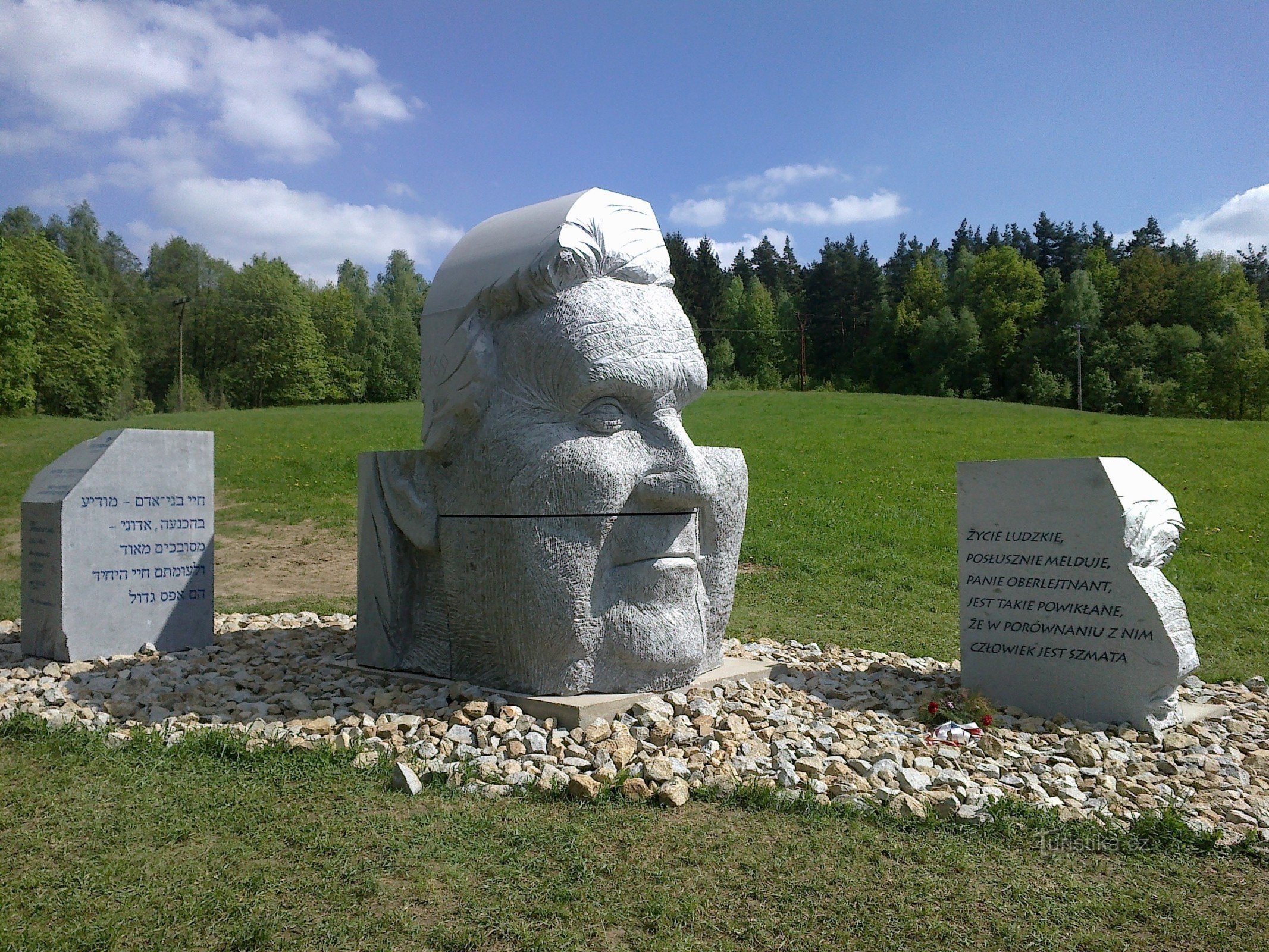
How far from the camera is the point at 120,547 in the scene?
6.78 meters

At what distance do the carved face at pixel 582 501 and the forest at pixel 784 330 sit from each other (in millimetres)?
34328

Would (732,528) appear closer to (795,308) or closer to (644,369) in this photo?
(644,369)

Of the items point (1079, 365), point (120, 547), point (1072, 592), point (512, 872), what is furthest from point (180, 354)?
point (1079, 365)

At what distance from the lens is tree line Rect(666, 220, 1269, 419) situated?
42.6m

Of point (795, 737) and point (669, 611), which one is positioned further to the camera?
point (669, 611)

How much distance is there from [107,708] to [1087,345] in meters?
48.4

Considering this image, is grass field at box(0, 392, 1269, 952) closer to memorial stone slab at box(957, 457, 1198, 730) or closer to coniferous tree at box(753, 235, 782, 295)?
memorial stone slab at box(957, 457, 1198, 730)

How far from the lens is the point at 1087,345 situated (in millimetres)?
45438

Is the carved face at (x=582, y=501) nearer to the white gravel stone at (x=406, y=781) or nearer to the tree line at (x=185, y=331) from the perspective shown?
the white gravel stone at (x=406, y=781)

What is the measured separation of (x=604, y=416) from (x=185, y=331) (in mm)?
46045

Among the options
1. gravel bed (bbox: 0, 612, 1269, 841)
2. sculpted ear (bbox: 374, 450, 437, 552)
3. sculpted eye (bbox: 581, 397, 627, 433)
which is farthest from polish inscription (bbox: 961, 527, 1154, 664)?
sculpted ear (bbox: 374, 450, 437, 552)

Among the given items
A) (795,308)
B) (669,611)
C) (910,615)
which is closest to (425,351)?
(669,611)

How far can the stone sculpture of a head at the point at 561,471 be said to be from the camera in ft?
15.8

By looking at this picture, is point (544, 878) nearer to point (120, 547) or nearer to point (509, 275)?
point (509, 275)
